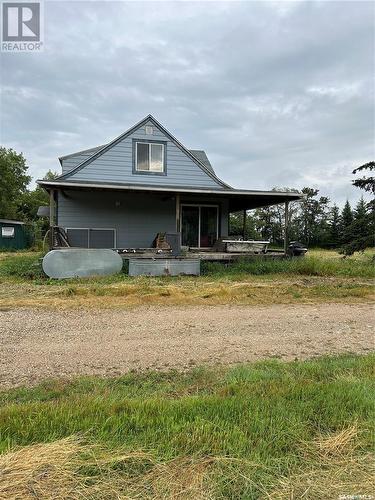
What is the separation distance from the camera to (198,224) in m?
16.9

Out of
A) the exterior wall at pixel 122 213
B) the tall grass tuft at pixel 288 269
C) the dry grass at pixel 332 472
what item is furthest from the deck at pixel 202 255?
the dry grass at pixel 332 472

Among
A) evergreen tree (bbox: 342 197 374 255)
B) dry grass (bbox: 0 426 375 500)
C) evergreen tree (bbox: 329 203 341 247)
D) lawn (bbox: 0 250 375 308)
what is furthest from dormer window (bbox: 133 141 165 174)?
evergreen tree (bbox: 329 203 341 247)

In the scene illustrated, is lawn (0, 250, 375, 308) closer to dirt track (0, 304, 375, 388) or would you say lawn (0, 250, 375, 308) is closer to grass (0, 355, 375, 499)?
dirt track (0, 304, 375, 388)

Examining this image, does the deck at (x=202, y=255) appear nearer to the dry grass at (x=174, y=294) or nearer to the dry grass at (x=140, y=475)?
the dry grass at (x=174, y=294)

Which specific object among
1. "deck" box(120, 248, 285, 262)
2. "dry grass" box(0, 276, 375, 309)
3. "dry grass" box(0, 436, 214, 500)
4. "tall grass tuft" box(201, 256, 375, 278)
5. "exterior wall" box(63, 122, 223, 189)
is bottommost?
"dry grass" box(0, 436, 214, 500)

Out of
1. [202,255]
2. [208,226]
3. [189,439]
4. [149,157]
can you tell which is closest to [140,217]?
[149,157]

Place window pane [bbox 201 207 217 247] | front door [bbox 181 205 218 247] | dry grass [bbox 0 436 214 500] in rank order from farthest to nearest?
window pane [bbox 201 207 217 247], front door [bbox 181 205 218 247], dry grass [bbox 0 436 214 500]

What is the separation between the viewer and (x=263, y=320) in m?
6.41

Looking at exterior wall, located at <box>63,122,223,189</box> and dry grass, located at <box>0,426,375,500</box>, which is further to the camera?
exterior wall, located at <box>63,122,223,189</box>

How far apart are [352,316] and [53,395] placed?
538cm

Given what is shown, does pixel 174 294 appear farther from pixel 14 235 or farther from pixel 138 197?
pixel 14 235

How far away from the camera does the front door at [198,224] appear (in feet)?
55.0

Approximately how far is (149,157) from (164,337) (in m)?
11.7

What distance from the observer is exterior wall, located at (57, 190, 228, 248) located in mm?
15696
